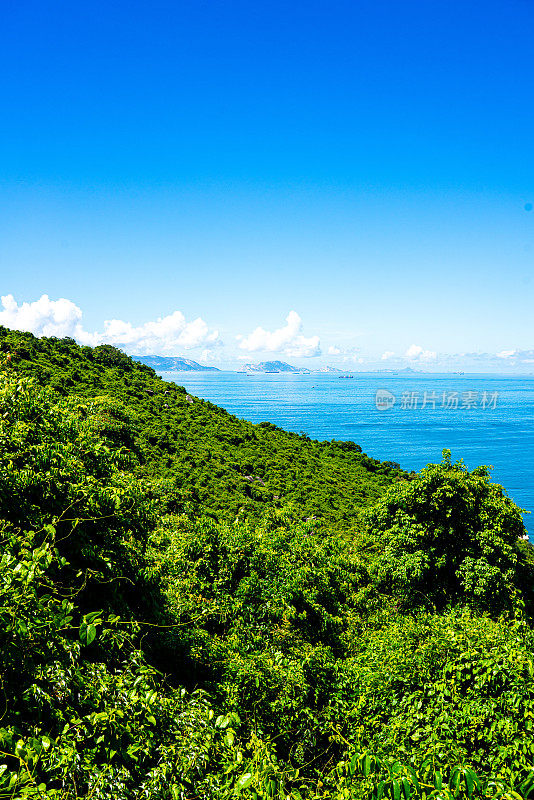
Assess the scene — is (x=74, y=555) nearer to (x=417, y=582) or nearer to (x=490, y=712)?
(x=490, y=712)

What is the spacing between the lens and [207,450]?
108 ft

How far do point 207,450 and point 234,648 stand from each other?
26.2 metres

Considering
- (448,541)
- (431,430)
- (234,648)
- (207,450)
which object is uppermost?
(234,648)

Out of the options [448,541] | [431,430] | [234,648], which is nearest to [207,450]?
[448,541]

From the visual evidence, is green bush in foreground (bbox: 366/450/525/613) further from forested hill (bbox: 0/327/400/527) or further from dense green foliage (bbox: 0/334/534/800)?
forested hill (bbox: 0/327/400/527)

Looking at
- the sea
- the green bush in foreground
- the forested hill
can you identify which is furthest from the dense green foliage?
the sea

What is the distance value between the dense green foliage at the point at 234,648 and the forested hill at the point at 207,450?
9.90 m

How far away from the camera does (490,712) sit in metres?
4.82

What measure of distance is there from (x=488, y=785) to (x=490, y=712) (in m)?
2.73

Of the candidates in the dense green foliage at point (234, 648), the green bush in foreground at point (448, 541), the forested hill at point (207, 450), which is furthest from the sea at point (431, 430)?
the dense green foliage at point (234, 648)

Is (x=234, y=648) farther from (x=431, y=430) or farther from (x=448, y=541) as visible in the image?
(x=431, y=430)

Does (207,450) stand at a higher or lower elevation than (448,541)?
lower

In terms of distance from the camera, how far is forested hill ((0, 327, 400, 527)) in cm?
2700

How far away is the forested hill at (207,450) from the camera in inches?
1063
